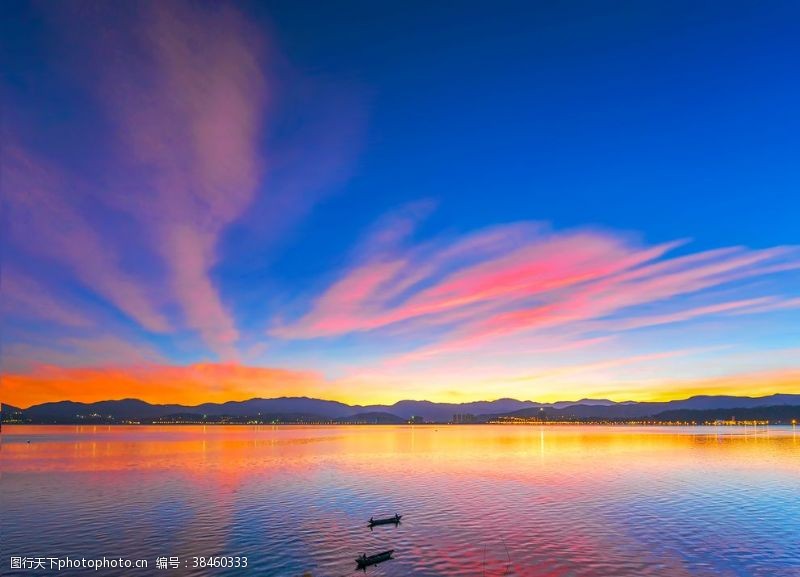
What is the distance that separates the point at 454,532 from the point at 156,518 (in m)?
31.7

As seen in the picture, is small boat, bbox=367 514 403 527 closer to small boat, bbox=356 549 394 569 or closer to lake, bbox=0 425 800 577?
lake, bbox=0 425 800 577

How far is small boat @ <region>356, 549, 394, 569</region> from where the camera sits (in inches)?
1624

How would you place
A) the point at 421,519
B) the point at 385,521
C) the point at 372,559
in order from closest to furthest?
1. the point at 372,559
2. the point at 385,521
3. the point at 421,519

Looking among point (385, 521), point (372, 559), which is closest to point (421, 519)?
point (385, 521)

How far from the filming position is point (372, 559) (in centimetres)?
4197

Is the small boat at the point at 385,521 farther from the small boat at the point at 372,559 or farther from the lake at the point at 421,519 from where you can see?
the small boat at the point at 372,559

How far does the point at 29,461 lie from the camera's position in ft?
417

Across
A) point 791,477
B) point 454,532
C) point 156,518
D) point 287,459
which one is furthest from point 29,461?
point 791,477

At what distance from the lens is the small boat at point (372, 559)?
41.2 m

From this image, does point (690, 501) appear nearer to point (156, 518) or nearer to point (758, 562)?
point (758, 562)

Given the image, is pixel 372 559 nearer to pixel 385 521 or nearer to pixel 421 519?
pixel 385 521

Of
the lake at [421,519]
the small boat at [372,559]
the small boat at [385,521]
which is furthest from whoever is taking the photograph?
the small boat at [385,521]

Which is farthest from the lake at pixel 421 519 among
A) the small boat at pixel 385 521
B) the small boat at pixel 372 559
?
the small boat at pixel 385 521

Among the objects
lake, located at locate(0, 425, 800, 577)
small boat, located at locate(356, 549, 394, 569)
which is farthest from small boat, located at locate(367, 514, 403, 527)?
small boat, located at locate(356, 549, 394, 569)
